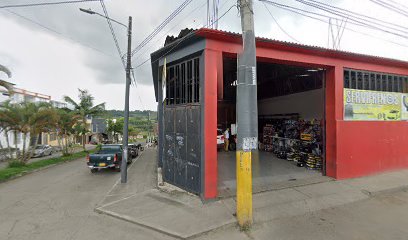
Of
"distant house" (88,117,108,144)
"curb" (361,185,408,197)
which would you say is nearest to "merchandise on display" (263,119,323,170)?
"curb" (361,185,408,197)

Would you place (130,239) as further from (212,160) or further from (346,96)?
(346,96)

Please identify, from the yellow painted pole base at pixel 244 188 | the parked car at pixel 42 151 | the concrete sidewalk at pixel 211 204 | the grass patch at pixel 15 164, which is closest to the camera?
the yellow painted pole base at pixel 244 188

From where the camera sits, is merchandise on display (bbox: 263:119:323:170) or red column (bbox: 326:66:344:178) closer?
red column (bbox: 326:66:344:178)

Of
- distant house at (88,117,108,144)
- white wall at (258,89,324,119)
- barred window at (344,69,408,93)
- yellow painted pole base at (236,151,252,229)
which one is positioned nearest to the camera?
yellow painted pole base at (236,151,252,229)

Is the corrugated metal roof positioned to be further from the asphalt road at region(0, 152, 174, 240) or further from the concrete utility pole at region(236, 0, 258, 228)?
the asphalt road at region(0, 152, 174, 240)

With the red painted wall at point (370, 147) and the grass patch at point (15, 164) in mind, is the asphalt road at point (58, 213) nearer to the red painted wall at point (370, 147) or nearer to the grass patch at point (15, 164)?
the grass patch at point (15, 164)

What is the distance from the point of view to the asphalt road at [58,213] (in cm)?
552

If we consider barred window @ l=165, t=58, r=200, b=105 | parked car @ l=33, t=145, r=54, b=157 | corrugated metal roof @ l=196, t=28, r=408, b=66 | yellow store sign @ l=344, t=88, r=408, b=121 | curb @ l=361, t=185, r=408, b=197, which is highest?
corrugated metal roof @ l=196, t=28, r=408, b=66

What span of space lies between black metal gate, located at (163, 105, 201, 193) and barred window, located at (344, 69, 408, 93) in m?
6.51

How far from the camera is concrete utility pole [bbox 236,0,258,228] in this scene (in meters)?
5.53

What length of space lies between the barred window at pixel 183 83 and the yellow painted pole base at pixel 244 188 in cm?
296

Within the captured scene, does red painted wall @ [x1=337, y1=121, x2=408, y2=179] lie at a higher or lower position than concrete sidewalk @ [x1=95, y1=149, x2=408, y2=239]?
higher

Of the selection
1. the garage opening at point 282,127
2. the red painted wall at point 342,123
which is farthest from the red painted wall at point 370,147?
the garage opening at point 282,127

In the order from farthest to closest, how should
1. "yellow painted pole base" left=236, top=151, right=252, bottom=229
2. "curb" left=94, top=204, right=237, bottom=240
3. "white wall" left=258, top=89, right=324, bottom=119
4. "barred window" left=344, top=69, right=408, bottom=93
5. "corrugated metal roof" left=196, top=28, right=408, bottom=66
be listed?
"white wall" left=258, top=89, right=324, bottom=119 → "barred window" left=344, top=69, right=408, bottom=93 → "corrugated metal roof" left=196, top=28, right=408, bottom=66 → "yellow painted pole base" left=236, top=151, right=252, bottom=229 → "curb" left=94, top=204, right=237, bottom=240
